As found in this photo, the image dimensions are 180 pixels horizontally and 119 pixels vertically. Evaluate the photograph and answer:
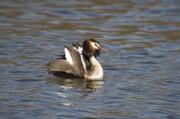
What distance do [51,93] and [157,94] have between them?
1.79 metres

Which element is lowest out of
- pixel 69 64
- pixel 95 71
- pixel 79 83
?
pixel 79 83

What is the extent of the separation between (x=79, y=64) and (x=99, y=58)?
1.58m

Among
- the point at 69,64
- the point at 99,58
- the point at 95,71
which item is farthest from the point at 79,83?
the point at 99,58

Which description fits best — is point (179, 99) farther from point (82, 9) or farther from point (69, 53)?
point (82, 9)

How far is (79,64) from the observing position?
53.5ft

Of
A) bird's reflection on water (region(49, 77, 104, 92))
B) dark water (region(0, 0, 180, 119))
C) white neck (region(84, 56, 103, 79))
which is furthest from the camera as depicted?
white neck (region(84, 56, 103, 79))

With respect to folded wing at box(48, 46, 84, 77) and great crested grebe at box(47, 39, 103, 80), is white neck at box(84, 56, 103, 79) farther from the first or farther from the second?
folded wing at box(48, 46, 84, 77)

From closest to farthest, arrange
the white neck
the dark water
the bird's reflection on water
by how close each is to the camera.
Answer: the dark water
the bird's reflection on water
the white neck

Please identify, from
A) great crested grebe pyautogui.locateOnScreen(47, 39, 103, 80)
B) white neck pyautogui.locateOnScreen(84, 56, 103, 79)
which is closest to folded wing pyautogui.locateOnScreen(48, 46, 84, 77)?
great crested grebe pyautogui.locateOnScreen(47, 39, 103, 80)

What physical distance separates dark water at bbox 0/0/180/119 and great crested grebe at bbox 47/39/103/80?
0.19 metres

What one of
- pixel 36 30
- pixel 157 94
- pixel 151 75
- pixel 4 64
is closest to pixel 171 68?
pixel 151 75

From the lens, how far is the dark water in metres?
13.8

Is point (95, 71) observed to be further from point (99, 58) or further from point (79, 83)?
point (99, 58)

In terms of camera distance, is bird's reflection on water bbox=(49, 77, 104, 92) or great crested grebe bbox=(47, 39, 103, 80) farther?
great crested grebe bbox=(47, 39, 103, 80)
